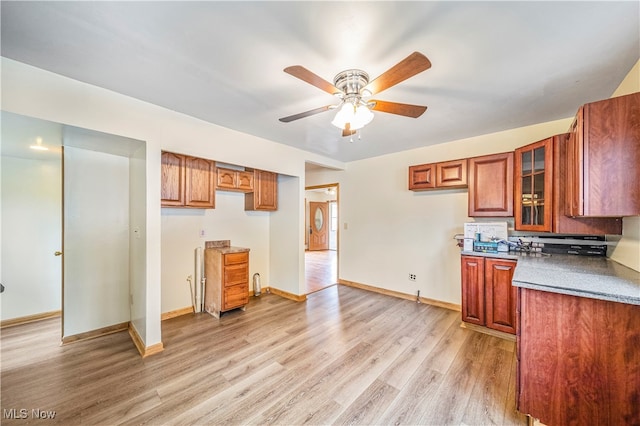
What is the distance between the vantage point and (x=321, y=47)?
5.28 feet

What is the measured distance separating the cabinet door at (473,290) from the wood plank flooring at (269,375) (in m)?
0.20

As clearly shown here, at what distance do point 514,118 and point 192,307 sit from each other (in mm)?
4727

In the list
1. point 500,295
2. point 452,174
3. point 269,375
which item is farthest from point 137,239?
point 500,295

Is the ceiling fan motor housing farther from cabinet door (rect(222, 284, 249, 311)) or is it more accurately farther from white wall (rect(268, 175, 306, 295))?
cabinet door (rect(222, 284, 249, 311))

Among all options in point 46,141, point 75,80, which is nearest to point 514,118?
point 75,80

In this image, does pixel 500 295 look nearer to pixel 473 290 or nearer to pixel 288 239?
pixel 473 290

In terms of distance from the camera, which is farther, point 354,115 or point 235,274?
point 235,274

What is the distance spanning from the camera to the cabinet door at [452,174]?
10.6 ft

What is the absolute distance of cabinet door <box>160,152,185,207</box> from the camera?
2883mm

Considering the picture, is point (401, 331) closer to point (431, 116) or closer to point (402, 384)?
point (402, 384)

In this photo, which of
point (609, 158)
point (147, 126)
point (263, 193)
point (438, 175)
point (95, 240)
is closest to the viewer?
point (609, 158)

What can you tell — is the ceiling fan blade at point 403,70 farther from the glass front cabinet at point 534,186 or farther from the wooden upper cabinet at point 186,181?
the wooden upper cabinet at point 186,181

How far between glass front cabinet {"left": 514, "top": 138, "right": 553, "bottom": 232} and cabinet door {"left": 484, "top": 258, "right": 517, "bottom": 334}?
0.49 metres

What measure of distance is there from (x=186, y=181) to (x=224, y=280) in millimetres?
1363
